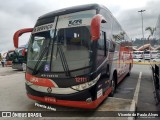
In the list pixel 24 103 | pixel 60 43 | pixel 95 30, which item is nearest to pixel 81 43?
pixel 60 43

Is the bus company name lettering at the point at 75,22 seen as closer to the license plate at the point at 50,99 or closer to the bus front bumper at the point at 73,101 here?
the bus front bumper at the point at 73,101


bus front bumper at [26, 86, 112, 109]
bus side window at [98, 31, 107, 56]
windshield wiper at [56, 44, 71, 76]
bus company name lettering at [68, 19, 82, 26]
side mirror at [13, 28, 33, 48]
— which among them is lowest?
bus front bumper at [26, 86, 112, 109]

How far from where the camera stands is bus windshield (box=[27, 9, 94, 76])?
5.74 m

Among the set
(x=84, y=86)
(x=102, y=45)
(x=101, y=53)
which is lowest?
(x=84, y=86)

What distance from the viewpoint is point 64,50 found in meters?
6.01

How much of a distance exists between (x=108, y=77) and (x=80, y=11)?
234 centimetres

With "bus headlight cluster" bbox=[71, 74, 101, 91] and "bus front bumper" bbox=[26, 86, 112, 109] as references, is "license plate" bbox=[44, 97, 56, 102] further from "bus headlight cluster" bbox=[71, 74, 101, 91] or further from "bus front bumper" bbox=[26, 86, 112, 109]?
"bus headlight cluster" bbox=[71, 74, 101, 91]

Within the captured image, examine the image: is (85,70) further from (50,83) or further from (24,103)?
(24,103)

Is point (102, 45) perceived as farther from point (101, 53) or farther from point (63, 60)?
point (63, 60)

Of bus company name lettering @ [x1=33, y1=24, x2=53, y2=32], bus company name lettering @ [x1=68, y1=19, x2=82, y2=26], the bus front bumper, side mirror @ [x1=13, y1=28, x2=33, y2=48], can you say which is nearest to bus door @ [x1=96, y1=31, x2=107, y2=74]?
bus company name lettering @ [x1=68, y1=19, x2=82, y2=26]

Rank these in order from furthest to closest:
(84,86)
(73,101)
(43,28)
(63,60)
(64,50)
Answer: (43,28)
(64,50)
(63,60)
(73,101)
(84,86)

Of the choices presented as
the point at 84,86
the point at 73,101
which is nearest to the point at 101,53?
the point at 84,86

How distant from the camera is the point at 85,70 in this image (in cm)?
556

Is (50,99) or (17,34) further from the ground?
(17,34)
